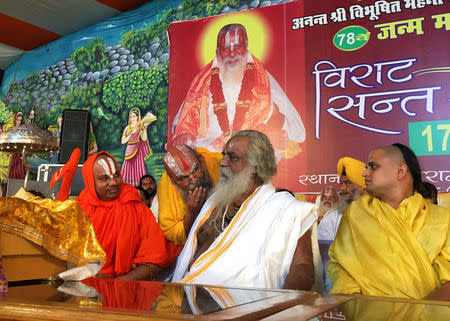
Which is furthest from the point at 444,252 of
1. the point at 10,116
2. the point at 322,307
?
the point at 10,116

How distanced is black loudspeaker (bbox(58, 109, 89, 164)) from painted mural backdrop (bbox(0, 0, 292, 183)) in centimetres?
19

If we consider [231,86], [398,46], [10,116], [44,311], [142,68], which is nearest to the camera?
[44,311]

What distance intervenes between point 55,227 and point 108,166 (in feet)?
5.35

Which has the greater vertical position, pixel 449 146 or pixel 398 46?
pixel 398 46

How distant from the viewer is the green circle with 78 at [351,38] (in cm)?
455

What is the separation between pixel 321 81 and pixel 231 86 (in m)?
1.17

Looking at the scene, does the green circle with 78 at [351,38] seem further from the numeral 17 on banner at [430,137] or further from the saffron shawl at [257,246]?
the saffron shawl at [257,246]

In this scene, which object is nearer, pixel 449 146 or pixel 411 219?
pixel 411 219

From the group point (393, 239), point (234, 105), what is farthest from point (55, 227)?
point (234, 105)

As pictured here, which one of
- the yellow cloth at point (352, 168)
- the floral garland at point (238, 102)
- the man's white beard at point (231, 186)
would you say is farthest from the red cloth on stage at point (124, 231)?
the floral garland at point (238, 102)

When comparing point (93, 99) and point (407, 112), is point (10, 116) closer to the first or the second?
point (93, 99)

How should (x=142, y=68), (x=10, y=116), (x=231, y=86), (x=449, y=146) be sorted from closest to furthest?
(x=449, y=146) → (x=231, y=86) → (x=142, y=68) → (x=10, y=116)

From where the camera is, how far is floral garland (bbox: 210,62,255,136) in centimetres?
522

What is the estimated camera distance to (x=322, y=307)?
2.78 feet
